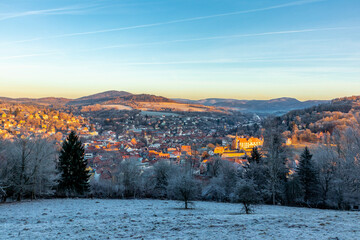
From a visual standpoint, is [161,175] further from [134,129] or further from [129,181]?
[134,129]

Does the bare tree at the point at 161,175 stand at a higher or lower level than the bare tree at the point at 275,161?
lower

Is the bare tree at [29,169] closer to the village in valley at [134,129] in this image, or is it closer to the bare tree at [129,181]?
the bare tree at [129,181]

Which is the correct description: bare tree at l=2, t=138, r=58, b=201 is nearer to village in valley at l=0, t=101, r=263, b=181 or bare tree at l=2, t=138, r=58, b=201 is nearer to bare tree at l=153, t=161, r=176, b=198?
bare tree at l=153, t=161, r=176, b=198

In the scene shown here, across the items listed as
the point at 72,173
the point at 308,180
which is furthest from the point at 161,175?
the point at 308,180

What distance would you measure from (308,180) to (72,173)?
76.4ft

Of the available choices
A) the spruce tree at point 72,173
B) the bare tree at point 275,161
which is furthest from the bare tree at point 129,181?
the bare tree at point 275,161

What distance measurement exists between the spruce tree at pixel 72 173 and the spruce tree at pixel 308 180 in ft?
70.3

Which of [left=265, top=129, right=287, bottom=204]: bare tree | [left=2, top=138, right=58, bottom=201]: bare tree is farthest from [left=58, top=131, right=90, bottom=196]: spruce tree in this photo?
[left=265, top=129, right=287, bottom=204]: bare tree

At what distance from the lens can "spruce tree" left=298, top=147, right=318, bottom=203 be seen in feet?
78.7

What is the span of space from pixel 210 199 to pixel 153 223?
632 inches

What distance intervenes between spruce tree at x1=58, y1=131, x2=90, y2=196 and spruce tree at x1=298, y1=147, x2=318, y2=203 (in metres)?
21.4

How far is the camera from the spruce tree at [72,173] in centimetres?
2486

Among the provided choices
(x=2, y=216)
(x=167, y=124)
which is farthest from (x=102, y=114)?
(x=2, y=216)

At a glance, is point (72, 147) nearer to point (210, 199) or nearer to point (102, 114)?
point (210, 199)
